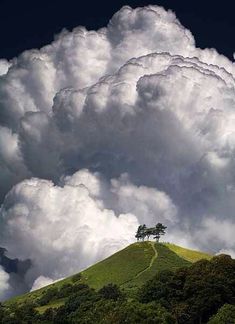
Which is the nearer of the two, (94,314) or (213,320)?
(213,320)

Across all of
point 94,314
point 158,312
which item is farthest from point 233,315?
point 94,314

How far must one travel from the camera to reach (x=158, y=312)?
183875mm

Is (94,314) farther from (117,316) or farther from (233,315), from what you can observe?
(233,315)

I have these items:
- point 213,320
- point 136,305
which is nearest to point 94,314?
point 136,305

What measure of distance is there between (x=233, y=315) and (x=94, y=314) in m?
40.5

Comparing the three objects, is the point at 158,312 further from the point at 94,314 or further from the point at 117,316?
the point at 94,314

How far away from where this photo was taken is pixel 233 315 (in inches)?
7092

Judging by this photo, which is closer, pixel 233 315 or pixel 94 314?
pixel 233 315

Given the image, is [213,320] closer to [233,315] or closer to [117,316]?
[233,315]

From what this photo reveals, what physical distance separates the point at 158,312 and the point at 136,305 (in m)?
6.79

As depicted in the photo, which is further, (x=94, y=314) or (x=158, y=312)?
(x=94, y=314)

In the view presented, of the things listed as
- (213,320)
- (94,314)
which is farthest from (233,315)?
(94,314)

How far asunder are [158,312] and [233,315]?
18.8 meters

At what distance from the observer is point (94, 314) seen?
199750mm
